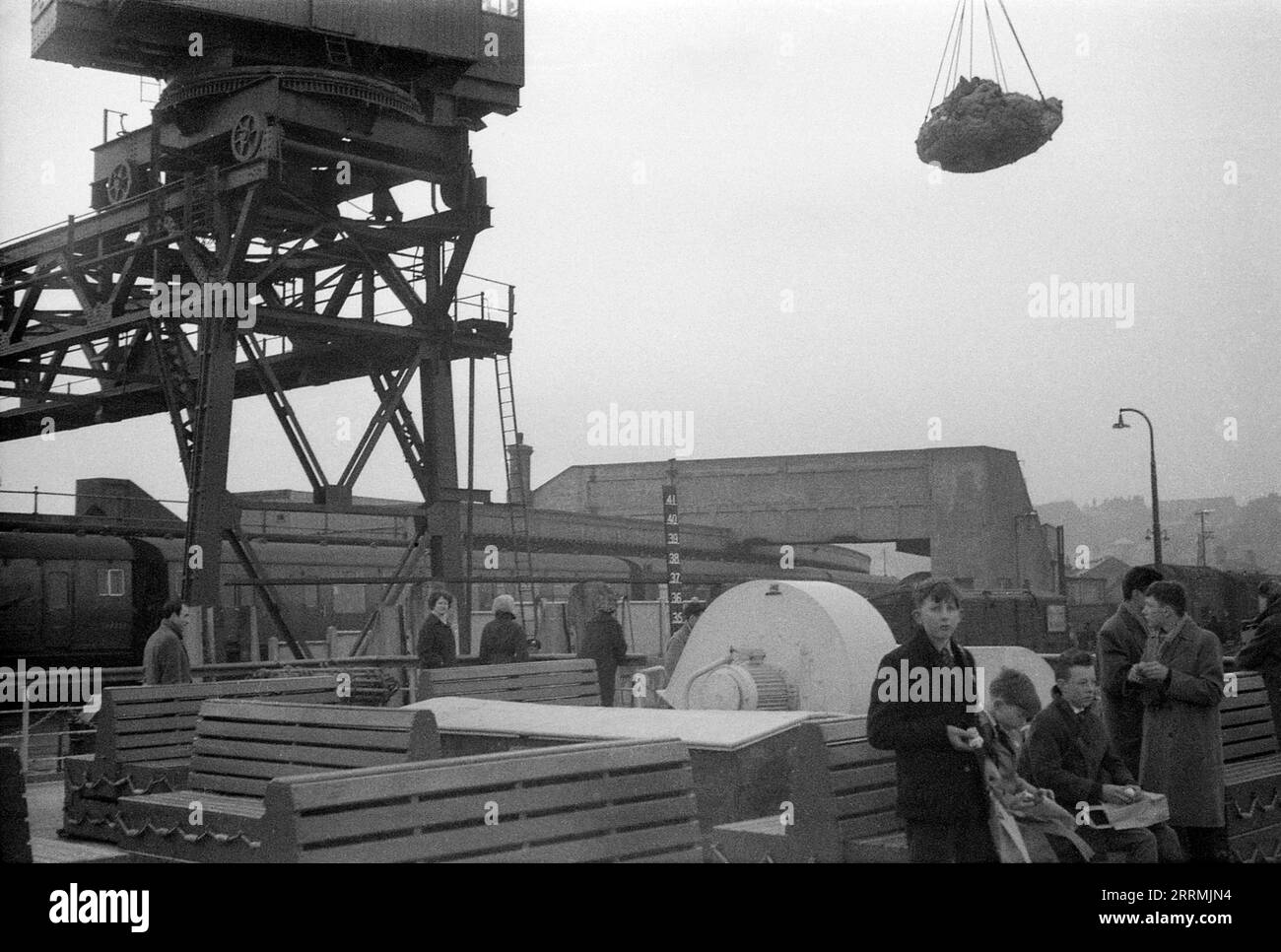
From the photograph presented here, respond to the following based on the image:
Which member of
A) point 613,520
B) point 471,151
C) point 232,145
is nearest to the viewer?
point 232,145

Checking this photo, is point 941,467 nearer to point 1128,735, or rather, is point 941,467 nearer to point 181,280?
point 181,280

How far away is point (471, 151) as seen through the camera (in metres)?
19.7

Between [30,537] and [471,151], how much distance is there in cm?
1096

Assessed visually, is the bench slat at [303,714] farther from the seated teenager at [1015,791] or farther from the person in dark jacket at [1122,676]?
the person in dark jacket at [1122,676]

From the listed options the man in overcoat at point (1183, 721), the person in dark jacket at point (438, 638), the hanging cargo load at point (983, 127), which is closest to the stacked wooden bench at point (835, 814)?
the man in overcoat at point (1183, 721)

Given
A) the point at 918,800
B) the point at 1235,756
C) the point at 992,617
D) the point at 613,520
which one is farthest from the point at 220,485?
the point at 613,520

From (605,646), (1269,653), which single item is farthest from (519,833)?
(605,646)

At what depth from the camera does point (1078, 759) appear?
5840 mm

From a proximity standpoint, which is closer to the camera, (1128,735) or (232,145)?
(1128,735)

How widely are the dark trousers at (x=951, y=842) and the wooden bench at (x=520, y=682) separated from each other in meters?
5.00

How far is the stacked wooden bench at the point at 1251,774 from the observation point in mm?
7383

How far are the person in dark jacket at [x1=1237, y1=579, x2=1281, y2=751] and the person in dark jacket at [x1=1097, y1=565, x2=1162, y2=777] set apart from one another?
6.90 ft

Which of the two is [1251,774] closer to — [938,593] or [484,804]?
[938,593]

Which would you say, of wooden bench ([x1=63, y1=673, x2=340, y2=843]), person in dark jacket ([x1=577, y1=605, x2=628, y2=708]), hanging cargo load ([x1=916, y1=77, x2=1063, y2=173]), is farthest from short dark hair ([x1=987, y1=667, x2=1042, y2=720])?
person in dark jacket ([x1=577, y1=605, x2=628, y2=708])
